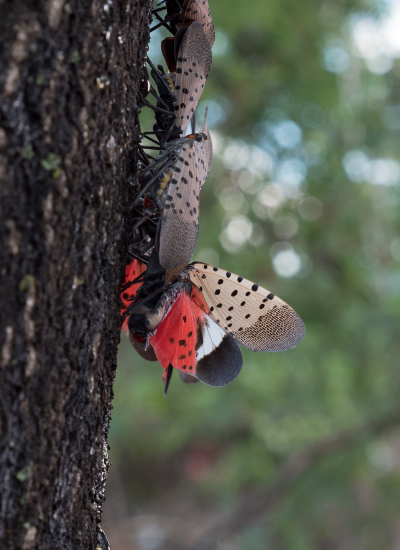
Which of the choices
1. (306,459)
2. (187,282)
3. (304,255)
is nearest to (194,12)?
(187,282)

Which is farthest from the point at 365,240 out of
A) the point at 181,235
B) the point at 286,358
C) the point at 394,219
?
the point at 181,235

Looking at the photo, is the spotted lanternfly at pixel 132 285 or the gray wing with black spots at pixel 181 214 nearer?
the gray wing with black spots at pixel 181 214

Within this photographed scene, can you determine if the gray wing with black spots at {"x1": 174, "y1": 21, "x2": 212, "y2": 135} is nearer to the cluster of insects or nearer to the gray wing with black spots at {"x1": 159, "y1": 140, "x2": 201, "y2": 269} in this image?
the cluster of insects

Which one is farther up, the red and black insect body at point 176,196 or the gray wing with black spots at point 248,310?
the red and black insect body at point 176,196

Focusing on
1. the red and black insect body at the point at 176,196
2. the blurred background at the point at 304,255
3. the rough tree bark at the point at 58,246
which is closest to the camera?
the rough tree bark at the point at 58,246

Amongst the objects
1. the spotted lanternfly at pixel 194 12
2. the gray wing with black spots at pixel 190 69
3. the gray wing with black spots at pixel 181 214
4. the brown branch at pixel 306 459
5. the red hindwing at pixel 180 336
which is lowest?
the brown branch at pixel 306 459

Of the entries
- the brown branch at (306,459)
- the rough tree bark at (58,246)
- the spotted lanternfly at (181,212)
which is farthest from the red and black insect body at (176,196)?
the brown branch at (306,459)

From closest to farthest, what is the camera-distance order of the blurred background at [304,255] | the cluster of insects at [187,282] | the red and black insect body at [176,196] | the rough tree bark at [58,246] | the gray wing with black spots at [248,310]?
the rough tree bark at [58,246], the red and black insect body at [176,196], the cluster of insects at [187,282], the gray wing with black spots at [248,310], the blurred background at [304,255]

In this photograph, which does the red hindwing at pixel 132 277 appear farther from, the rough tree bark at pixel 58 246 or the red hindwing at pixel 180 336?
the rough tree bark at pixel 58 246

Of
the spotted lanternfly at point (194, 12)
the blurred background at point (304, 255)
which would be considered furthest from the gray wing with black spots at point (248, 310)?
the blurred background at point (304, 255)
